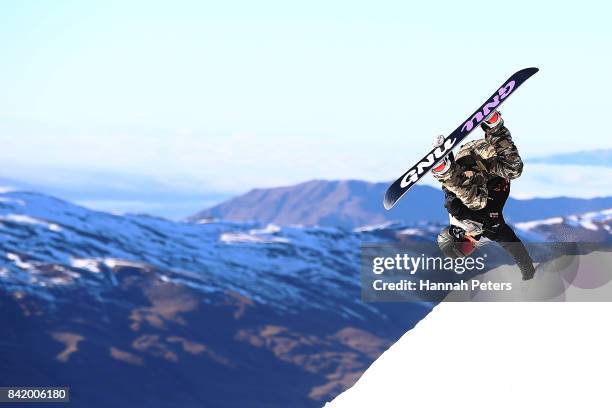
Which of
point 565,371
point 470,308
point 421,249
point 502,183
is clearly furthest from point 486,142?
point 470,308

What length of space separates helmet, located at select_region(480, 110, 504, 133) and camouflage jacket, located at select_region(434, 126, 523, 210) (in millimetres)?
105

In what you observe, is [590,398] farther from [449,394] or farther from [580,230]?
[580,230]

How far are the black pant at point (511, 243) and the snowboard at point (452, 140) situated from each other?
8.53ft

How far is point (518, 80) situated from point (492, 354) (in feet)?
27.2

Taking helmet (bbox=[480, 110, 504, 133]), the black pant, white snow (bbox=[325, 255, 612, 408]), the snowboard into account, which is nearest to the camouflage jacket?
helmet (bbox=[480, 110, 504, 133])

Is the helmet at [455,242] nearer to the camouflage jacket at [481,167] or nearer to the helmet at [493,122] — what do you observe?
the camouflage jacket at [481,167]

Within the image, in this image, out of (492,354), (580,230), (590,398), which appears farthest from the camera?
(580,230)

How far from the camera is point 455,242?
31891 mm

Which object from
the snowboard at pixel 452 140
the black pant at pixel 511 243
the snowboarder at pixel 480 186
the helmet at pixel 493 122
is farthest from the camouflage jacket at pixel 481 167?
the black pant at pixel 511 243

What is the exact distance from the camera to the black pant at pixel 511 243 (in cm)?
3156

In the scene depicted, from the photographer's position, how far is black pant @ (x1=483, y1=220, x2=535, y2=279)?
31.6 meters

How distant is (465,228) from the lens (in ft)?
103

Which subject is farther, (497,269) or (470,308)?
(470,308)

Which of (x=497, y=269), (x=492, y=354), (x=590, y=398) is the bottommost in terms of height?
(x=590, y=398)
